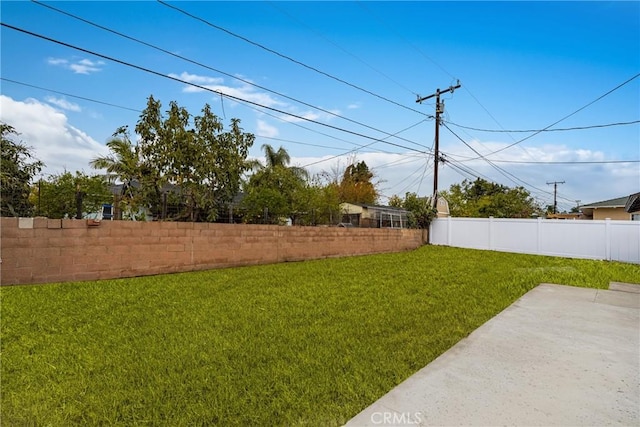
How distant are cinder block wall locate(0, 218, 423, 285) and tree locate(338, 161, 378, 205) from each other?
18121 mm

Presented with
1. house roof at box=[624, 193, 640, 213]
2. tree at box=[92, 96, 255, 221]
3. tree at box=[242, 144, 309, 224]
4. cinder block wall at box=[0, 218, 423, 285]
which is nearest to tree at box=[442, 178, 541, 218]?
house roof at box=[624, 193, 640, 213]

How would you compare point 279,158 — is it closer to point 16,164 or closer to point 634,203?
point 16,164

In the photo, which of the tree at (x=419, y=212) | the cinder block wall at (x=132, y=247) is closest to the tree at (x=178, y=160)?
the cinder block wall at (x=132, y=247)

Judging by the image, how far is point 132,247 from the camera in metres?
7.32

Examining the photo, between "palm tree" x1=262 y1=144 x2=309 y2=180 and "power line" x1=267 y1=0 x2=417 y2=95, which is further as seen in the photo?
"palm tree" x1=262 y1=144 x2=309 y2=180

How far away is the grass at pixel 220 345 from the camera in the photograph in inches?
88.9

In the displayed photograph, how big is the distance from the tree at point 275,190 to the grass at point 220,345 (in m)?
3.82

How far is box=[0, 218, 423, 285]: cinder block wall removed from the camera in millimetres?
6004

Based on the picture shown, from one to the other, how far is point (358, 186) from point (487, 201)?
10.9 metres

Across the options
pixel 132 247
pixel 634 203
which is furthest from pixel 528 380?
pixel 634 203

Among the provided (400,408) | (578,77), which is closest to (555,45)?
(578,77)

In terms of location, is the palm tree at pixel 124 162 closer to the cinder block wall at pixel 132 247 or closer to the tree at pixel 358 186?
the cinder block wall at pixel 132 247

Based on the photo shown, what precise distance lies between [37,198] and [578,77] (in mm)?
15797

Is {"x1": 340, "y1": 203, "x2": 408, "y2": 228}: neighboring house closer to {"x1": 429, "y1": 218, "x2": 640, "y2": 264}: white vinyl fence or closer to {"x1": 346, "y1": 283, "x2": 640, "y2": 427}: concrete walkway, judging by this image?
{"x1": 429, "y1": 218, "x2": 640, "y2": 264}: white vinyl fence
